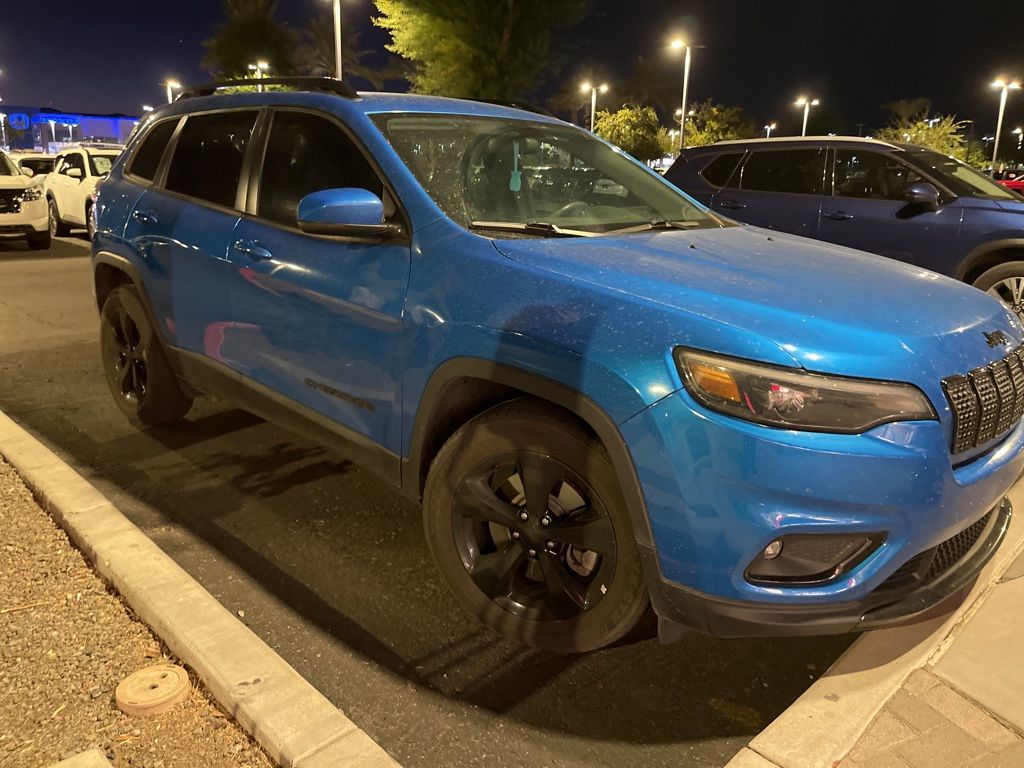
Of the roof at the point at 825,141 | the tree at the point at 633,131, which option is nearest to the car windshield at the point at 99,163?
the roof at the point at 825,141

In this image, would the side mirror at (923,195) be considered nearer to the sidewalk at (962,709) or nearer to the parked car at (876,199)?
the parked car at (876,199)

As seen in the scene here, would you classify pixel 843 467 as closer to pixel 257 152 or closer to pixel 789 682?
pixel 789 682

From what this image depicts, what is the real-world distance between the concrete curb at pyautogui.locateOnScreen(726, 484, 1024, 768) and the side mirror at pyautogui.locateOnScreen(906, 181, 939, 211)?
4539 millimetres

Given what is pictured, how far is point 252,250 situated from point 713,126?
165ft

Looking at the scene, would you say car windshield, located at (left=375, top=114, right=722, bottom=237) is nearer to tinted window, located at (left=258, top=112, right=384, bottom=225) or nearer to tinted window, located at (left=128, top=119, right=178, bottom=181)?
tinted window, located at (left=258, top=112, right=384, bottom=225)

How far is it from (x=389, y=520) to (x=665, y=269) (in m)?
1.87

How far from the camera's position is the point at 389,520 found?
381 centimetres

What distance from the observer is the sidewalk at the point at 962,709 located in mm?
2322

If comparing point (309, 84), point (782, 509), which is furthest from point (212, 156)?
point (782, 509)

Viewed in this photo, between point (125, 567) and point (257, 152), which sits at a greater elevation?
point (257, 152)

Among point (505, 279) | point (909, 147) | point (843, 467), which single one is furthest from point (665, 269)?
point (909, 147)

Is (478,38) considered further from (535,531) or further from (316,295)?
(535,531)

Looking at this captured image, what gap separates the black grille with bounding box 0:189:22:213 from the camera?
513 inches

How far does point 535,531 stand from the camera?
2635mm
